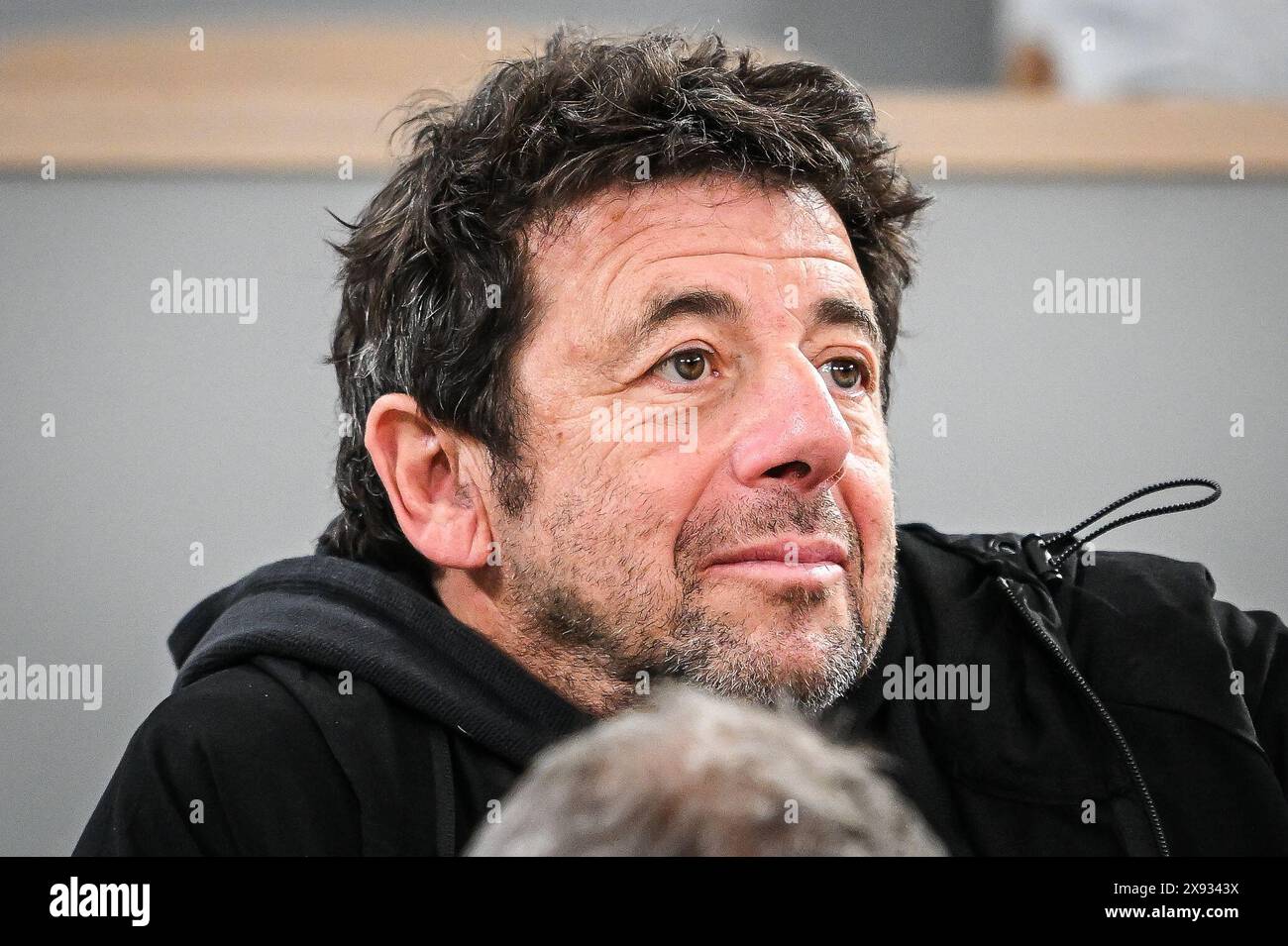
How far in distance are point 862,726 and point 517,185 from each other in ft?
1.38

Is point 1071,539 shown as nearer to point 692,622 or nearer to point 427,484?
point 692,622

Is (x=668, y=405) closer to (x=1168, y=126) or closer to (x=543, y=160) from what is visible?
(x=543, y=160)

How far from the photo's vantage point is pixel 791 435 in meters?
0.79

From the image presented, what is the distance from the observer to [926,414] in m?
1.07

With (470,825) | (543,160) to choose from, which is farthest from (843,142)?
(470,825)

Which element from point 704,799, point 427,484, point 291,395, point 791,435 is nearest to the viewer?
point 704,799

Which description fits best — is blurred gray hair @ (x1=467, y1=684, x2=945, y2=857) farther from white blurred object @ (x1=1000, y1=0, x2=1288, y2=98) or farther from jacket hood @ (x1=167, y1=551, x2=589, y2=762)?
white blurred object @ (x1=1000, y1=0, x2=1288, y2=98)

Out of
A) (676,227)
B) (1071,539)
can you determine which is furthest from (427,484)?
(1071,539)

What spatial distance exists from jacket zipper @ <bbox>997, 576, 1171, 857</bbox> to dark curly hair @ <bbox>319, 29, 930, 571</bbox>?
22 centimetres

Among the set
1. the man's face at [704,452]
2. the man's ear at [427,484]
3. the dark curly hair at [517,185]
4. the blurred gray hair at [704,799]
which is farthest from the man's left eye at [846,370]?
the blurred gray hair at [704,799]

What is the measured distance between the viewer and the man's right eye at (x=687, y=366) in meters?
0.83

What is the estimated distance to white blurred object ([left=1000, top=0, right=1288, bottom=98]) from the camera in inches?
42.4

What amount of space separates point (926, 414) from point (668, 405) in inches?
12.6
